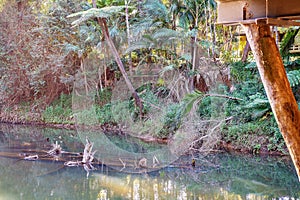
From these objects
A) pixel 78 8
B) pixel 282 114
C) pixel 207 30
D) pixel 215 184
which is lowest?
pixel 215 184

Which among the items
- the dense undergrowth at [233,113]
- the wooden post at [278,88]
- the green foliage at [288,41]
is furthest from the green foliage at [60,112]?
the wooden post at [278,88]

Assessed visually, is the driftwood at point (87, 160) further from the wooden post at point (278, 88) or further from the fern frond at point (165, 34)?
the wooden post at point (278, 88)

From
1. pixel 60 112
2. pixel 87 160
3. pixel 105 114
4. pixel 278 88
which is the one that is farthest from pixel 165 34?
pixel 278 88

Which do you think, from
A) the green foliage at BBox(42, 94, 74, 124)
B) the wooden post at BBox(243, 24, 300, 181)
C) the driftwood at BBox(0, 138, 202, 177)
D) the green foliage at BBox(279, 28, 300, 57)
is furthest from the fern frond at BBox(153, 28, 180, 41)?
the wooden post at BBox(243, 24, 300, 181)

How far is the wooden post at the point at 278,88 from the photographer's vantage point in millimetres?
1661

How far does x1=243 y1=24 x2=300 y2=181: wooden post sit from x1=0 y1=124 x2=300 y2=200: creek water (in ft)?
12.9

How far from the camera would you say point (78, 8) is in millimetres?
12062

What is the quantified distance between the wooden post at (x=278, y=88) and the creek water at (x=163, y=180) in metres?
3.93

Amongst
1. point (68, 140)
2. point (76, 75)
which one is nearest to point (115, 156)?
point (68, 140)

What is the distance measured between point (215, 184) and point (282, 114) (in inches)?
180

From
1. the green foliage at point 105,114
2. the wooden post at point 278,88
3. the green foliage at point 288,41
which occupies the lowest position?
the green foliage at point 105,114

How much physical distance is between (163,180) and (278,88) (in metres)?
4.84

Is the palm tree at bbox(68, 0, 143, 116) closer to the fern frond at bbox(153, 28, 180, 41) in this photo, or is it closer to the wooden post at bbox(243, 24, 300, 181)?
the fern frond at bbox(153, 28, 180, 41)

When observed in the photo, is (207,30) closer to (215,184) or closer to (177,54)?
(177,54)
